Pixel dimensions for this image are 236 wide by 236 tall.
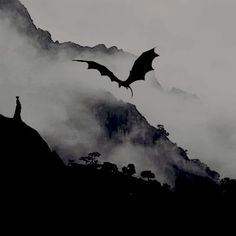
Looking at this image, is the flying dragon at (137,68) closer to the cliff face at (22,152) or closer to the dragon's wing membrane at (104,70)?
the dragon's wing membrane at (104,70)

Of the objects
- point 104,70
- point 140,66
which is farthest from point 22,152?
point 104,70

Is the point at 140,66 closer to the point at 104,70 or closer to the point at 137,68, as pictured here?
the point at 137,68

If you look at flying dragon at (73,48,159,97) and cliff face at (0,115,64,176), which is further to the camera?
cliff face at (0,115,64,176)

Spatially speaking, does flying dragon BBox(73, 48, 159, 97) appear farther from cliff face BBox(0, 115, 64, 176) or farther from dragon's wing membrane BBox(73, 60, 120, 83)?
cliff face BBox(0, 115, 64, 176)

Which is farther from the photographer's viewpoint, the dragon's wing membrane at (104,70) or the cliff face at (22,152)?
the cliff face at (22,152)

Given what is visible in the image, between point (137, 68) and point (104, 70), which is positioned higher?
point (137, 68)

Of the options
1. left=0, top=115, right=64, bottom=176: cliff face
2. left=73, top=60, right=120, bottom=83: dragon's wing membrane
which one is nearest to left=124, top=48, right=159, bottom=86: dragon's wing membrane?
left=73, top=60, right=120, bottom=83: dragon's wing membrane

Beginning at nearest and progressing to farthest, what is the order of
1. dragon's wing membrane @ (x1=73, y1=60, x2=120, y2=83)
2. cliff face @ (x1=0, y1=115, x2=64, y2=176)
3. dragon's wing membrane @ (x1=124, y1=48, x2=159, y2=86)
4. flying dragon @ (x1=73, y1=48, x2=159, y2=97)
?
1. dragon's wing membrane @ (x1=73, y1=60, x2=120, y2=83)
2. flying dragon @ (x1=73, y1=48, x2=159, y2=97)
3. dragon's wing membrane @ (x1=124, y1=48, x2=159, y2=86)
4. cliff face @ (x1=0, y1=115, x2=64, y2=176)

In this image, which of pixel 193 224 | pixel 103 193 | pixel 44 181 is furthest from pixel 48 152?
pixel 193 224

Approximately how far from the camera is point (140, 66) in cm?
1015

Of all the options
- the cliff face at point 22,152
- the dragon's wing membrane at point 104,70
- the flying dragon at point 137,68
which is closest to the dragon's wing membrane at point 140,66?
the flying dragon at point 137,68

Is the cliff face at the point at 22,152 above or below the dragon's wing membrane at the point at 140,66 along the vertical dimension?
above

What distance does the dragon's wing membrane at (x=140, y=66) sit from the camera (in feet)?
32.4

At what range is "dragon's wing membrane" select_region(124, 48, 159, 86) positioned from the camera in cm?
988
